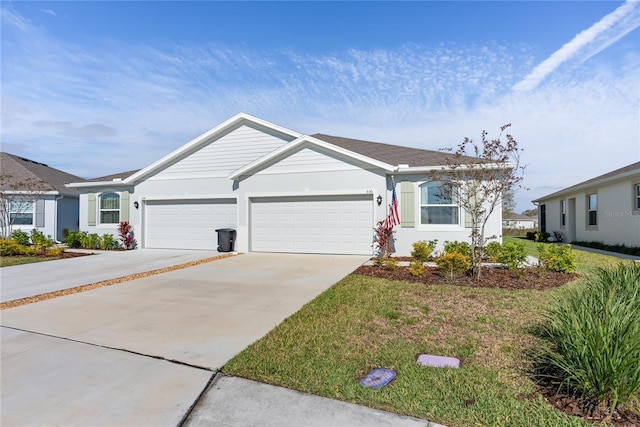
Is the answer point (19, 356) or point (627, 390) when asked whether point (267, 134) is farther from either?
point (627, 390)

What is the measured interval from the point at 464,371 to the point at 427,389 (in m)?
0.57

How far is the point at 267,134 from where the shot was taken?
14305 mm

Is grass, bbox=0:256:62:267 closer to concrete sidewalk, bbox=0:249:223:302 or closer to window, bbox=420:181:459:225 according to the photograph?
concrete sidewalk, bbox=0:249:223:302

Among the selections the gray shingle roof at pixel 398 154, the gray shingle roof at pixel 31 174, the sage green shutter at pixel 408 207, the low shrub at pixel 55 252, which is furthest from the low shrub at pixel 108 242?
the sage green shutter at pixel 408 207

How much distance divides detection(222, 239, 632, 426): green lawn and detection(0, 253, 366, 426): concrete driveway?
0.52 m

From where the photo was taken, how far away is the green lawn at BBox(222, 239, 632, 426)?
9.20ft

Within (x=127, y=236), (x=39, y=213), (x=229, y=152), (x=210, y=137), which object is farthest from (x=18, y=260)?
(x=229, y=152)

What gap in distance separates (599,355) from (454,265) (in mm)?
5352

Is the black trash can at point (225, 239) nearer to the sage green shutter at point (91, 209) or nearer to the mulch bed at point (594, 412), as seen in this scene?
the sage green shutter at point (91, 209)

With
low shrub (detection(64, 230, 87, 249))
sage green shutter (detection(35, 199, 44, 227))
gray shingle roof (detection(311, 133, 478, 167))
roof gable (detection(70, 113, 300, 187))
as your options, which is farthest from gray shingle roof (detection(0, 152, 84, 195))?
gray shingle roof (detection(311, 133, 478, 167))

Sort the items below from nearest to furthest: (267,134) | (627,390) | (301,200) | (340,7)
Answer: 1. (627,390)
2. (340,7)
3. (301,200)
4. (267,134)

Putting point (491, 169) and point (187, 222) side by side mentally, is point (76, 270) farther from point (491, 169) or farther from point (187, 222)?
point (491, 169)

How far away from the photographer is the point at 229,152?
14547mm

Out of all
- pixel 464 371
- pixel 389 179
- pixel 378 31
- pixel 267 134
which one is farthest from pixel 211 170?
pixel 464 371
